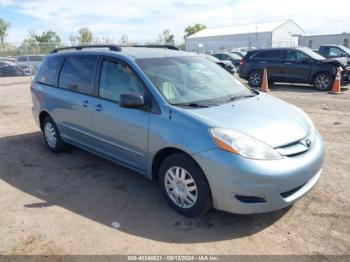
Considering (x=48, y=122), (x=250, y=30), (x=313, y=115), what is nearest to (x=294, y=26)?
(x=250, y=30)

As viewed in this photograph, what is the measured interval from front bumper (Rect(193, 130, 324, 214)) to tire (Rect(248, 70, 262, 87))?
445 inches

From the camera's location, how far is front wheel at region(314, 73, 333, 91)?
1259 cm

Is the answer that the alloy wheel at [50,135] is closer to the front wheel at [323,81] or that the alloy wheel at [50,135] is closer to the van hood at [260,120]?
the van hood at [260,120]

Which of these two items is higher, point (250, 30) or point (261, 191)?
point (250, 30)

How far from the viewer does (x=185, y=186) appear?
11.5 feet

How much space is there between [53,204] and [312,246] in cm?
286

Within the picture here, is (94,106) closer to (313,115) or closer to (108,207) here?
(108,207)

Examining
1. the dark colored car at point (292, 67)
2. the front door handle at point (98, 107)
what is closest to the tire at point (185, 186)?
the front door handle at point (98, 107)

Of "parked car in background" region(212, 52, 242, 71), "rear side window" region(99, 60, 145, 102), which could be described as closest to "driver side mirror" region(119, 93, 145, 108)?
"rear side window" region(99, 60, 145, 102)

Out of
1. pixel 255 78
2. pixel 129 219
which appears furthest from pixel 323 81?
pixel 129 219

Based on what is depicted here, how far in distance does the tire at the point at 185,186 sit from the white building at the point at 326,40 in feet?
185

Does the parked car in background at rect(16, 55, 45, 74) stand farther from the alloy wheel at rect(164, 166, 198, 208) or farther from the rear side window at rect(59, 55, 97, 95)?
the alloy wheel at rect(164, 166, 198, 208)

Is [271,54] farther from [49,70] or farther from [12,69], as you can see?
[12,69]

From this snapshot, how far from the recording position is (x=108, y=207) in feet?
12.8
